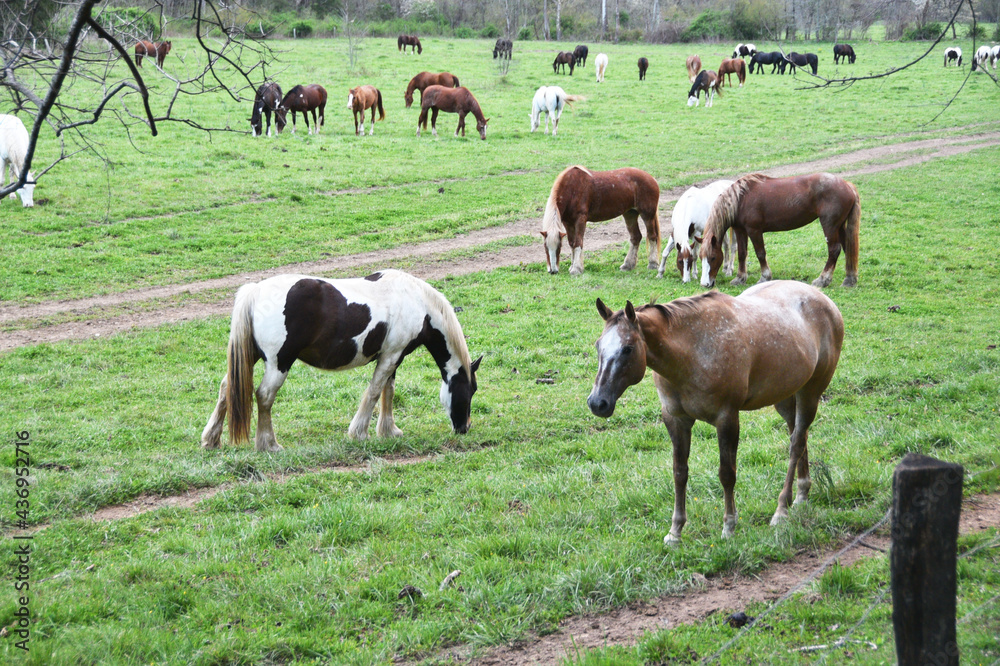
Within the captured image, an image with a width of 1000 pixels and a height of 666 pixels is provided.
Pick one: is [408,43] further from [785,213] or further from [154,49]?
[154,49]

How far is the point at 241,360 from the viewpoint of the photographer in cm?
646

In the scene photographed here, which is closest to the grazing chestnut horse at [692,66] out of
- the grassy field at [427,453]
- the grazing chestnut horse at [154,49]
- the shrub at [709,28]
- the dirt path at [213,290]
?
the shrub at [709,28]

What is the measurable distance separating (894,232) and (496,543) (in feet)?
44.0

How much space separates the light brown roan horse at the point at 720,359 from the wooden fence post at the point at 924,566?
1709 mm

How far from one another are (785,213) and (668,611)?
9.17m

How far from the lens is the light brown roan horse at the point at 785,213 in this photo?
11.9 m

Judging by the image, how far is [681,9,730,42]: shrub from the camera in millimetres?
53969

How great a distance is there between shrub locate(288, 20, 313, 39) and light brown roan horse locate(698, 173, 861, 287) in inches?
1643

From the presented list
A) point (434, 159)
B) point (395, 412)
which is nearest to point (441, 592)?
point (395, 412)

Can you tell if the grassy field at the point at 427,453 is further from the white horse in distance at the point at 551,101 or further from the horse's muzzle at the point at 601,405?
the white horse in distance at the point at 551,101

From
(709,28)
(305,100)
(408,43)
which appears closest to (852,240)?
(305,100)

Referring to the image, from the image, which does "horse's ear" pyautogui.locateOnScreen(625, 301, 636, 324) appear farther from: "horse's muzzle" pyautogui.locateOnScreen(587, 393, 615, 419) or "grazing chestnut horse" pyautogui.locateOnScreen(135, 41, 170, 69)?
"grazing chestnut horse" pyautogui.locateOnScreen(135, 41, 170, 69)

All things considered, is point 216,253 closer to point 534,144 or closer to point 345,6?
point 534,144

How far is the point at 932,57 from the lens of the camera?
148 ft
